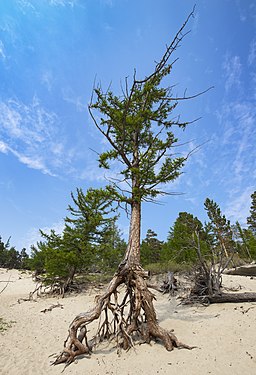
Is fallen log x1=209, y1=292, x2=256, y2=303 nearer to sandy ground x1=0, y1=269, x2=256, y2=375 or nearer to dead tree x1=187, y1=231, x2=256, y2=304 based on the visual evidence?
Answer: dead tree x1=187, y1=231, x2=256, y2=304

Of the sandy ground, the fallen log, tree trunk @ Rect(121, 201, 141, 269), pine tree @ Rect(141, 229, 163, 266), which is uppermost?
pine tree @ Rect(141, 229, 163, 266)

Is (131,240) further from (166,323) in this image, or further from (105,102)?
(105,102)

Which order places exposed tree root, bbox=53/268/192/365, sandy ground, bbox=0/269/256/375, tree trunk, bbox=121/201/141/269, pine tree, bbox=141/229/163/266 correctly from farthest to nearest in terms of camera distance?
pine tree, bbox=141/229/163/266, tree trunk, bbox=121/201/141/269, exposed tree root, bbox=53/268/192/365, sandy ground, bbox=0/269/256/375

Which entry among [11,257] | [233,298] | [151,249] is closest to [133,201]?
[233,298]

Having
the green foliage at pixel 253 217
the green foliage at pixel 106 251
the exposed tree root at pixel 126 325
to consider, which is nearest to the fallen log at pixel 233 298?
the exposed tree root at pixel 126 325

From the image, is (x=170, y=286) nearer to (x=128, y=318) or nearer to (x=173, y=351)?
(x=128, y=318)

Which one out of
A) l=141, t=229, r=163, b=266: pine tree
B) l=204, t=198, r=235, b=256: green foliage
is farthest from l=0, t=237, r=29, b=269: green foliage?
l=204, t=198, r=235, b=256: green foliage

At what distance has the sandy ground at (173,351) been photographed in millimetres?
4746

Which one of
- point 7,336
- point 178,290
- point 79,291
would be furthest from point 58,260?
point 178,290

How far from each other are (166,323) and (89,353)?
341 centimetres

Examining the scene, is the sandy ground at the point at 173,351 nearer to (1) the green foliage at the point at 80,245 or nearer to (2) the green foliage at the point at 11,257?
(1) the green foliage at the point at 80,245

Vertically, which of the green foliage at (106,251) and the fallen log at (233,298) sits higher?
the green foliage at (106,251)

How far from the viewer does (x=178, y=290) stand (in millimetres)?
13359

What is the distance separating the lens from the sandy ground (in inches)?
187
